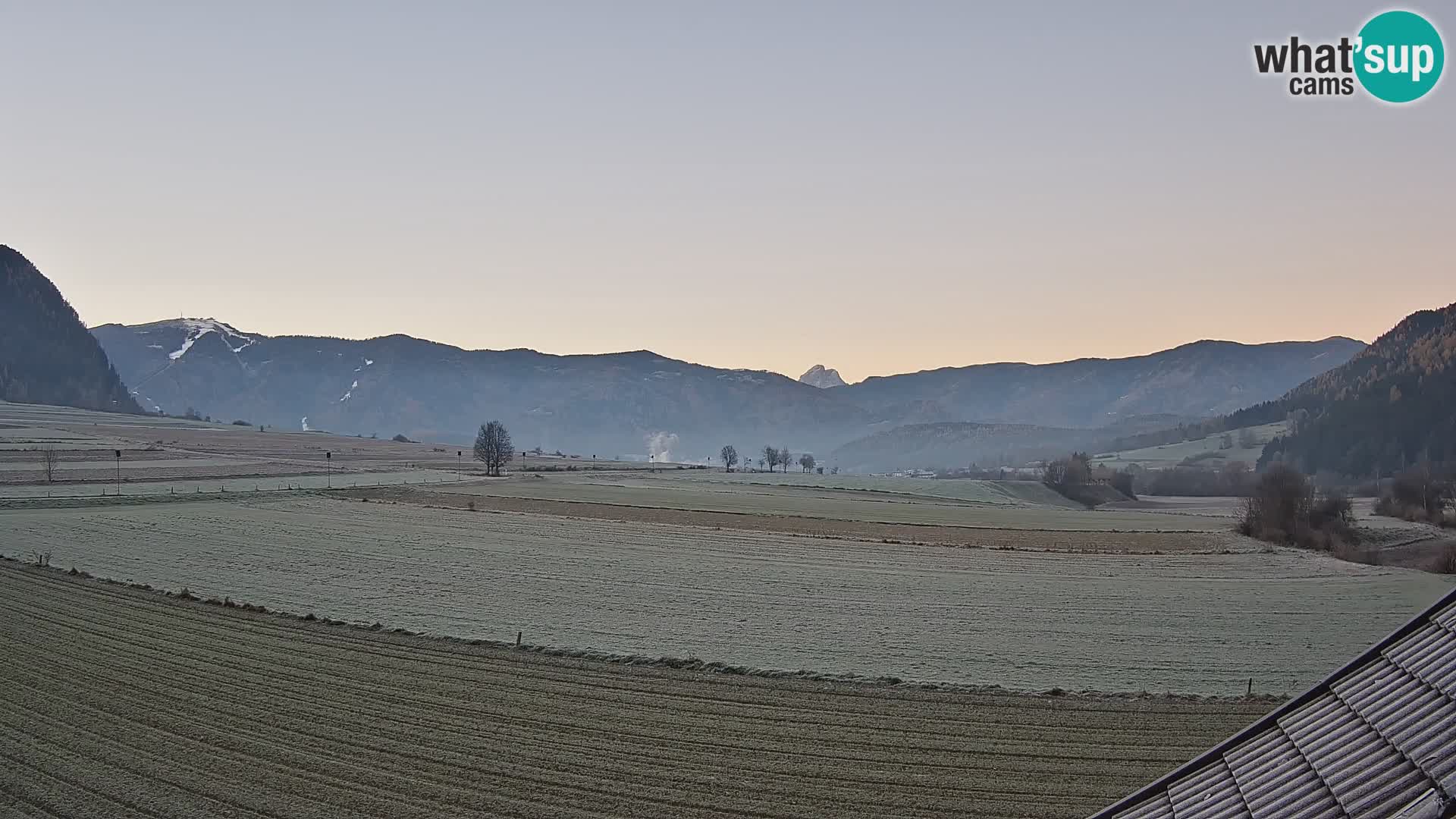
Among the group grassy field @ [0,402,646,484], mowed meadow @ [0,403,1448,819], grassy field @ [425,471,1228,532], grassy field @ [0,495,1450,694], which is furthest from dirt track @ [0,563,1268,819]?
grassy field @ [0,402,646,484]

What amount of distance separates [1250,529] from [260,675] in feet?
235

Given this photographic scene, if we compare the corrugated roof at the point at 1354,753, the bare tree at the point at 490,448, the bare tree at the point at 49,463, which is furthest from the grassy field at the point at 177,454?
the corrugated roof at the point at 1354,753

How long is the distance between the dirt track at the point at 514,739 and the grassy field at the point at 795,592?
10.9ft

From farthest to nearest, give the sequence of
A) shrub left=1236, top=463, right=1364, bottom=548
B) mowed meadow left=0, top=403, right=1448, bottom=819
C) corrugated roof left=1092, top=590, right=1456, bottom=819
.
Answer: shrub left=1236, top=463, right=1364, bottom=548 < mowed meadow left=0, top=403, right=1448, bottom=819 < corrugated roof left=1092, top=590, right=1456, bottom=819

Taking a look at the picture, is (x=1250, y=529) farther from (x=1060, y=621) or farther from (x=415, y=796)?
(x=415, y=796)

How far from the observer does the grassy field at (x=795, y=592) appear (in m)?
27.0

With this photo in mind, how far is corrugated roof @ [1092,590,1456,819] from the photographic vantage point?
19.9ft

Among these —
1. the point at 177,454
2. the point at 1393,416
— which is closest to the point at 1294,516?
the point at 1393,416

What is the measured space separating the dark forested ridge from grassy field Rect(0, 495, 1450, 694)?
87.2 meters

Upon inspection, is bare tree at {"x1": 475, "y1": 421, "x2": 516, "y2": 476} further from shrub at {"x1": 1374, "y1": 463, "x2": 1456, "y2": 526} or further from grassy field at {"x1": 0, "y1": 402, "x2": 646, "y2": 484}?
shrub at {"x1": 1374, "y1": 463, "x2": 1456, "y2": 526}

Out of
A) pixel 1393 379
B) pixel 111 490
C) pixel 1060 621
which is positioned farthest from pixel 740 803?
pixel 1393 379

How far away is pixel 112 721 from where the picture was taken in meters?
19.1

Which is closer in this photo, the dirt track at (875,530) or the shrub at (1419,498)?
the dirt track at (875,530)

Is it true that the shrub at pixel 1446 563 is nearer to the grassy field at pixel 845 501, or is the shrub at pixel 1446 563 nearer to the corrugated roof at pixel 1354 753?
the grassy field at pixel 845 501
